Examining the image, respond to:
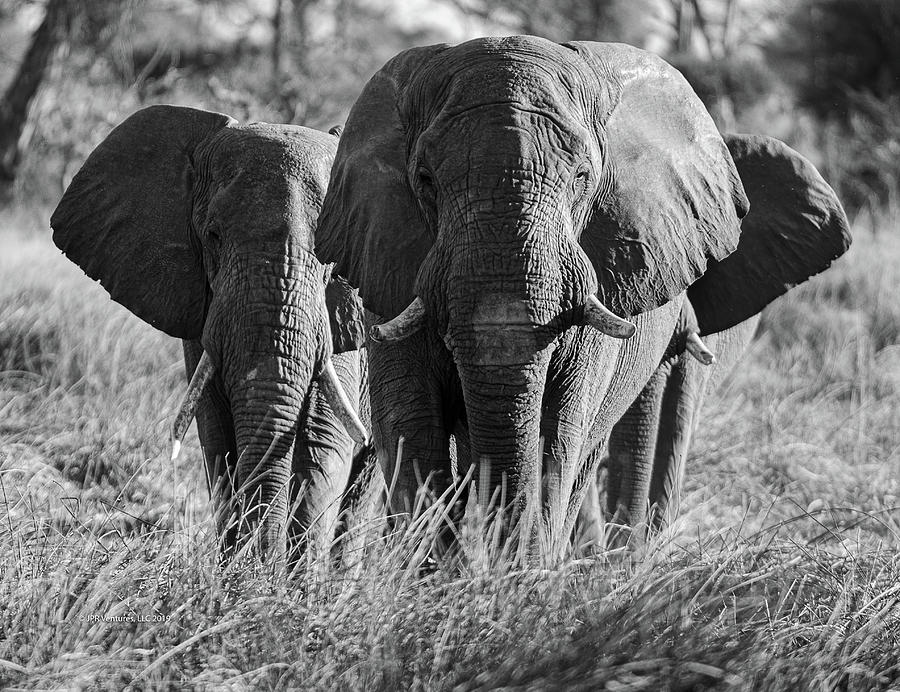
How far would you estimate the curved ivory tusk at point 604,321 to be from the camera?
135 inches

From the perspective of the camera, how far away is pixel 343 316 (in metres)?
4.86

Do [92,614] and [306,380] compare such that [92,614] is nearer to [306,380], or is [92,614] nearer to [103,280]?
[306,380]

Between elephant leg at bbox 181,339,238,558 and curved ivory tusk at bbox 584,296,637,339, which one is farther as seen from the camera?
elephant leg at bbox 181,339,238,558

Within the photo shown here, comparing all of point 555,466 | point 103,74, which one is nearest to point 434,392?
point 555,466

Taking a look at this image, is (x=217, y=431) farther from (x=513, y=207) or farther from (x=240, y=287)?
(x=513, y=207)

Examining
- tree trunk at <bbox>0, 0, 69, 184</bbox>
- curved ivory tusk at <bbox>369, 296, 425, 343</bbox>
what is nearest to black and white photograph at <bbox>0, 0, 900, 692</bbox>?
curved ivory tusk at <bbox>369, 296, 425, 343</bbox>

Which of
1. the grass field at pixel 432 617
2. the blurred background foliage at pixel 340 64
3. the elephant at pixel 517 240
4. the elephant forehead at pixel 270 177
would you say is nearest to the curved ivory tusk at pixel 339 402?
the elephant forehead at pixel 270 177

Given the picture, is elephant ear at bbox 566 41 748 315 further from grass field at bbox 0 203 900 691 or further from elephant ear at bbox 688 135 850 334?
elephant ear at bbox 688 135 850 334

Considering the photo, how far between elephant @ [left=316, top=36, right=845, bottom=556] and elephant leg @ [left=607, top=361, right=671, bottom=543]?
0.79m

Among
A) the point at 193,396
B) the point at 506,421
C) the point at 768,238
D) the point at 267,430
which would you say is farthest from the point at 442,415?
the point at 768,238

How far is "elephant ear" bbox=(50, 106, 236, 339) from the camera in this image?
5051mm

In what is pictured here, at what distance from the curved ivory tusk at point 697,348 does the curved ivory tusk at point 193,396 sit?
1.68 meters

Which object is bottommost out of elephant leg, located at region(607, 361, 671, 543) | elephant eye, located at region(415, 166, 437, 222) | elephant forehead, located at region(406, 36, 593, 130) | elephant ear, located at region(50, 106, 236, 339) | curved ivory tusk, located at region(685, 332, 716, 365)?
elephant leg, located at region(607, 361, 671, 543)

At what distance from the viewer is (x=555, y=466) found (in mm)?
3861
